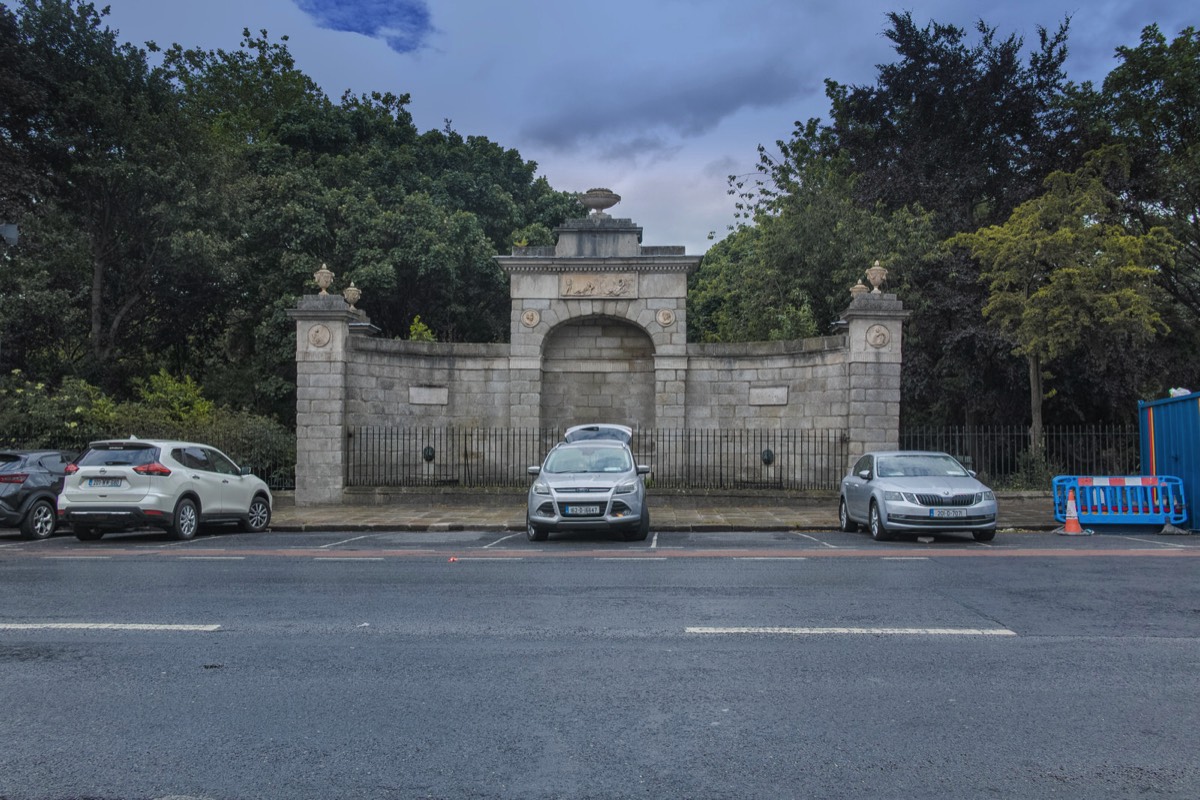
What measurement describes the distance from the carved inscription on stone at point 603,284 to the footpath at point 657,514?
17.6 feet

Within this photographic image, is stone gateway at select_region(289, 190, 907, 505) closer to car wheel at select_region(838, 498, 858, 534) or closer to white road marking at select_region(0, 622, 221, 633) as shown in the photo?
car wheel at select_region(838, 498, 858, 534)

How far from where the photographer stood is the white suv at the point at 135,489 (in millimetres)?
13945

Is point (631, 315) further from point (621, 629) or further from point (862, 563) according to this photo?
point (621, 629)

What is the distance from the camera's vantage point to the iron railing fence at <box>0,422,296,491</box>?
20.5m

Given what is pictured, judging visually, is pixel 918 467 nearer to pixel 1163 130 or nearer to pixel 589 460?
pixel 589 460

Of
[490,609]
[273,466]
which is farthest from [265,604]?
[273,466]

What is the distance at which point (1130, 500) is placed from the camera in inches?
635

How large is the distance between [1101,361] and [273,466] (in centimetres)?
1910

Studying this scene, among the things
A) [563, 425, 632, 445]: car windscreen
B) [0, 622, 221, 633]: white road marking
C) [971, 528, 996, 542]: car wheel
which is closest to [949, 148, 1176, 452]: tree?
[971, 528, 996, 542]: car wheel

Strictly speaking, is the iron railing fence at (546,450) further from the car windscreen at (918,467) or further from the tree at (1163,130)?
the tree at (1163,130)

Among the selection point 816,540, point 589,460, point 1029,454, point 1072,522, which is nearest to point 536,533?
point 589,460

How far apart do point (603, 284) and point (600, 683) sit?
58.3 feet

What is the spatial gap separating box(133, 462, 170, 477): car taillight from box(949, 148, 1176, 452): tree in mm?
17330

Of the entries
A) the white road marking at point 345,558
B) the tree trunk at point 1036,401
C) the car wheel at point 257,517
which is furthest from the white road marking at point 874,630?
the tree trunk at point 1036,401
